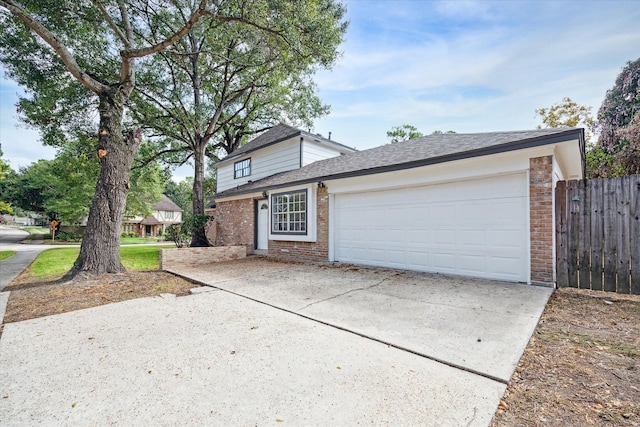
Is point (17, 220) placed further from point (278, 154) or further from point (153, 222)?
point (278, 154)

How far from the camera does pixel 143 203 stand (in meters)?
27.1

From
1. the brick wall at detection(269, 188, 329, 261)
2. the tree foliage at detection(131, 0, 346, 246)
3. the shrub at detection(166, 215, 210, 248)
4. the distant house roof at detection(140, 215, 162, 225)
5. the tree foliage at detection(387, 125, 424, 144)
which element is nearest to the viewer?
the tree foliage at detection(131, 0, 346, 246)

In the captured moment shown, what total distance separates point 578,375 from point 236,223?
12.0 m

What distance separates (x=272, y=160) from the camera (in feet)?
43.4

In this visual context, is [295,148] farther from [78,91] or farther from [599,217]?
[599,217]

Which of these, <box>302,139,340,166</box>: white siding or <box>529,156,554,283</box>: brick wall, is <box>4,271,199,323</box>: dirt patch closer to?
<box>529,156,554,283</box>: brick wall

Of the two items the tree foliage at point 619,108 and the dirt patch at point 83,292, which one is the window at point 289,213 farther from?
the tree foliage at point 619,108

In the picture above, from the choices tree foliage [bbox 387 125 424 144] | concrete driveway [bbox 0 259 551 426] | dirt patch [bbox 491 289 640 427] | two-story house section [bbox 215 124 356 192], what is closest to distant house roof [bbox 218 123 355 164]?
two-story house section [bbox 215 124 356 192]

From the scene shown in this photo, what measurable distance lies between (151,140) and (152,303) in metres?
14.9

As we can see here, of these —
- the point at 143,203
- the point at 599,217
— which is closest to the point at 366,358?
the point at 599,217

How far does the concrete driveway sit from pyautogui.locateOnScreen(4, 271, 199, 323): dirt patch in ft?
1.90

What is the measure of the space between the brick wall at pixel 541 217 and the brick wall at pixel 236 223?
9.32m

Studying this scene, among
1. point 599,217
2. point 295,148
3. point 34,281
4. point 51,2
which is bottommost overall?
point 34,281

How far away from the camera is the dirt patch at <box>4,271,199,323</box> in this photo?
14.6ft
